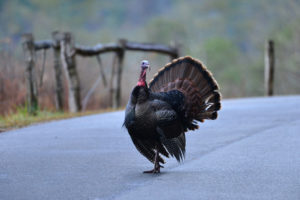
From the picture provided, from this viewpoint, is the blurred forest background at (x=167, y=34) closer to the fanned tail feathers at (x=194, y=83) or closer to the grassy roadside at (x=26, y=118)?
the grassy roadside at (x=26, y=118)

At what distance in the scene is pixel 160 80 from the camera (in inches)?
304

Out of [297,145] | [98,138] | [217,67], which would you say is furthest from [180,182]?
[217,67]

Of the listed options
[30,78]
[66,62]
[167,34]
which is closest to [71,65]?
[66,62]

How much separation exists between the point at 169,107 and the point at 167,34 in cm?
4781

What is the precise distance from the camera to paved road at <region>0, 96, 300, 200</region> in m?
5.67

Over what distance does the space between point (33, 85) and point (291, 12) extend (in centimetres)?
2893

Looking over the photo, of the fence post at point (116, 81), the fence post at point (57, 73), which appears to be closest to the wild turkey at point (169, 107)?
the fence post at point (57, 73)

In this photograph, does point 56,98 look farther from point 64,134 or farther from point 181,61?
point 181,61

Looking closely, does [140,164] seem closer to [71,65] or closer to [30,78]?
[30,78]

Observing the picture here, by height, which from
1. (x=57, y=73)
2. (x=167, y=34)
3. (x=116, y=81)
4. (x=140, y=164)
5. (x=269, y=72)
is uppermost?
(x=57, y=73)

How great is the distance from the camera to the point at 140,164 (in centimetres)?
732

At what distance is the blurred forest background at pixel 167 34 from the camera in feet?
53.4

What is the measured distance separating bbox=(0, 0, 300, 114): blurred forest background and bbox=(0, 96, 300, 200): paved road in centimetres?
503

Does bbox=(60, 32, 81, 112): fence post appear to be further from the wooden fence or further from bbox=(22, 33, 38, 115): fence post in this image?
bbox=(22, 33, 38, 115): fence post
